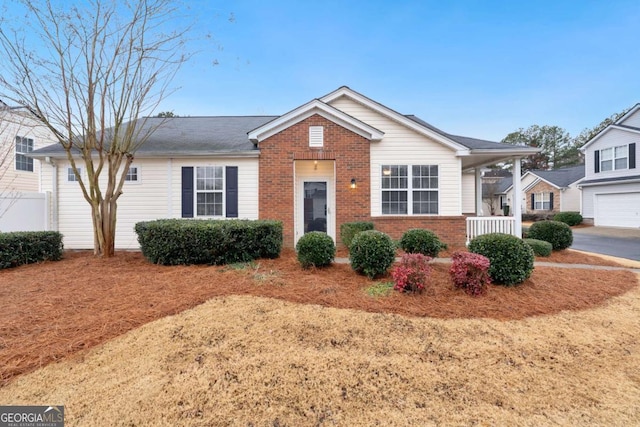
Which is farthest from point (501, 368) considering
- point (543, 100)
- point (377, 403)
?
point (543, 100)

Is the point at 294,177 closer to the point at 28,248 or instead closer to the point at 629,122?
the point at 28,248

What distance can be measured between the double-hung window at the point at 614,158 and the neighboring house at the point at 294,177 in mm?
17082

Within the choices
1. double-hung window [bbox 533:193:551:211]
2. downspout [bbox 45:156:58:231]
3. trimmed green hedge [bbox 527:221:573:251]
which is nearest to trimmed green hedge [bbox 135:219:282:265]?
downspout [bbox 45:156:58:231]

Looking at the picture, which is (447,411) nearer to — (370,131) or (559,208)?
(370,131)

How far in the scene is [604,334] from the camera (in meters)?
3.30

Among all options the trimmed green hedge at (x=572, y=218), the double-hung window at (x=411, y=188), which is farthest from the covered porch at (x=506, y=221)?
the trimmed green hedge at (x=572, y=218)

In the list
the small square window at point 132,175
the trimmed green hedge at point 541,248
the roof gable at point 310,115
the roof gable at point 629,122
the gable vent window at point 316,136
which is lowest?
the trimmed green hedge at point 541,248

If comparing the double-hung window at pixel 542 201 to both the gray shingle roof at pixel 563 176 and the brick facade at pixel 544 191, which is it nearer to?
the brick facade at pixel 544 191

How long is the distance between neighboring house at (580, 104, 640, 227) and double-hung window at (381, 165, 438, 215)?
704 inches

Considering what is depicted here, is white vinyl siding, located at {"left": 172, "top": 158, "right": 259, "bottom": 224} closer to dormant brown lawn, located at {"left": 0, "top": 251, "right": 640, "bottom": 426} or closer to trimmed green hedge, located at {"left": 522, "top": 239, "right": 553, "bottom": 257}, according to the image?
dormant brown lawn, located at {"left": 0, "top": 251, "right": 640, "bottom": 426}

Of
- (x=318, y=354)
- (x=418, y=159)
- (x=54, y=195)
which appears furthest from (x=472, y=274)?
(x=54, y=195)

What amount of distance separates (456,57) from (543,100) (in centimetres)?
1577

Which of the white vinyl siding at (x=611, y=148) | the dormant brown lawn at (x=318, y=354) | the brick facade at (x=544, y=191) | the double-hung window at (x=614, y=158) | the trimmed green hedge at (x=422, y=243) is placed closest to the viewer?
the dormant brown lawn at (x=318, y=354)

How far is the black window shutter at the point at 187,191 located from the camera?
8.66 meters
